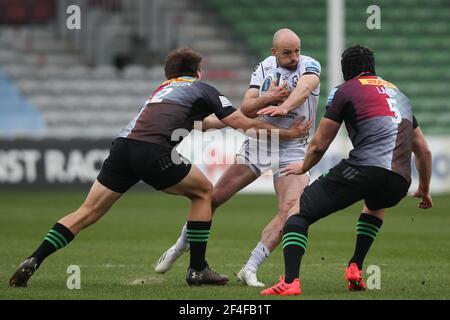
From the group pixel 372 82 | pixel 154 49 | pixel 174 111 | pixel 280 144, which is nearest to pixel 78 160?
pixel 154 49

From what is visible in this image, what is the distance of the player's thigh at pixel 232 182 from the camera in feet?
33.4

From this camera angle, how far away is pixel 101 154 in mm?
23047

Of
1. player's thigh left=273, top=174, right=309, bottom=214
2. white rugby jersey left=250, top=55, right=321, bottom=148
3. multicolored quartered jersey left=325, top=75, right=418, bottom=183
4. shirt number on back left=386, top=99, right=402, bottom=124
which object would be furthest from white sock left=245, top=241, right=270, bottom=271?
shirt number on back left=386, top=99, right=402, bottom=124

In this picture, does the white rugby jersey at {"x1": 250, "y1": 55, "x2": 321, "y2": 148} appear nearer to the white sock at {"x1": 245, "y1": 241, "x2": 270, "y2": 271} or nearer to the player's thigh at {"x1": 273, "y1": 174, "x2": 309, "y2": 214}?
the player's thigh at {"x1": 273, "y1": 174, "x2": 309, "y2": 214}

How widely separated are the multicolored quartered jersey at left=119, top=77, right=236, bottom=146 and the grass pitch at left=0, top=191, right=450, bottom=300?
131 centimetres

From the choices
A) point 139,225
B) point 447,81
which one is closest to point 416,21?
point 447,81

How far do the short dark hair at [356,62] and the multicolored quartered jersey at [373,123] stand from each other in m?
0.12

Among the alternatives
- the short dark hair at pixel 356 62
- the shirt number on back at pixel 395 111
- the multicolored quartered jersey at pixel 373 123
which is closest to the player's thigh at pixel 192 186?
the multicolored quartered jersey at pixel 373 123

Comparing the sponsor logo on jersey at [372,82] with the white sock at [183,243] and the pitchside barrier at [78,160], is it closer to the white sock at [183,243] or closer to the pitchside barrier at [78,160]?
the white sock at [183,243]

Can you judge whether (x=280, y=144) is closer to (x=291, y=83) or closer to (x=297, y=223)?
(x=291, y=83)

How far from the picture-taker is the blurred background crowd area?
27109 millimetres

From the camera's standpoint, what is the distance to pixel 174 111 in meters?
9.45

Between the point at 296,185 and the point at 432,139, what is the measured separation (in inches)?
548
